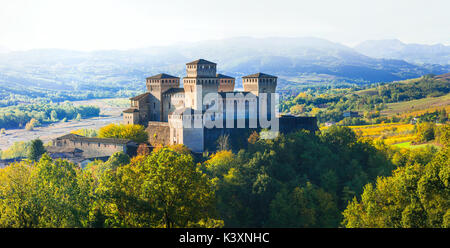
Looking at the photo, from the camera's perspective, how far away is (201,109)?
4572 centimetres

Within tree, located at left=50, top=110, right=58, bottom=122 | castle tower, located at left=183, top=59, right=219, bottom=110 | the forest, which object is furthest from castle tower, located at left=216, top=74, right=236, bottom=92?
tree, located at left=50, top=110, right=58, bottom=122

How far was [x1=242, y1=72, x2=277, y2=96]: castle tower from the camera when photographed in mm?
49250

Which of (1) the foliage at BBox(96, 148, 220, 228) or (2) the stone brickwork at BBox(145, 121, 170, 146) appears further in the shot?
(2) the stone brickwork at BBox(145, 121, 170, 146)

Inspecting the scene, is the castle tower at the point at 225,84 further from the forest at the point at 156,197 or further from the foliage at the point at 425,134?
the foliage at the point at 425,134

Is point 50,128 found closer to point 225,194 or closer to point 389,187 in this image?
point 225,194

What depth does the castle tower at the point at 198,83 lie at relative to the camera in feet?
150

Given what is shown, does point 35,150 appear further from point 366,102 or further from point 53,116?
point 366,102

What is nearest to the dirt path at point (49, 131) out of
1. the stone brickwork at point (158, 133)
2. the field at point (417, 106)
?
the stone brickwork at point (158, 133)

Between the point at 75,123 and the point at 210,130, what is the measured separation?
8654 cm

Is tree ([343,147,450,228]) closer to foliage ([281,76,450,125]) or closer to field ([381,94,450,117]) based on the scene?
foliage ([281,76,450,125])

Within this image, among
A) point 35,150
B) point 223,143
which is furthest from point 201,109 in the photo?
point 35,150

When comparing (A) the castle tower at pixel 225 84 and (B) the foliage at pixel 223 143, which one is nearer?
(B) the foliage at pixel 223 143

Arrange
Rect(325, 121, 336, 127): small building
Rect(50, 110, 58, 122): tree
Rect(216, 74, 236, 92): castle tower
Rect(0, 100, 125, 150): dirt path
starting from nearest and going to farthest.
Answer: Rect(216, 74, 236, 92): castle tower → Rect(0, 100, 125, 150): dirt path → Rect(325, 121, 336, 127): small building → Rect(50, 110, 58, 122): tree
